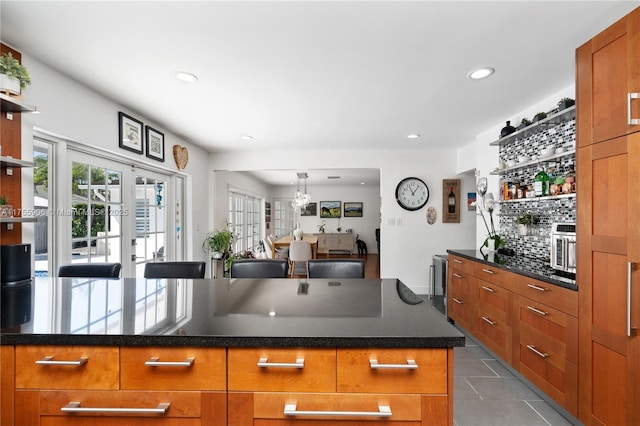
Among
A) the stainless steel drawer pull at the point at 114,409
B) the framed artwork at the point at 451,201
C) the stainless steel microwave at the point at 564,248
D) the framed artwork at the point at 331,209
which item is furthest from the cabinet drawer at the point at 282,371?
the framed artwork at the point at 331,209

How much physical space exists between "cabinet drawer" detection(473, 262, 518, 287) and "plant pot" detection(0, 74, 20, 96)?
3.44m

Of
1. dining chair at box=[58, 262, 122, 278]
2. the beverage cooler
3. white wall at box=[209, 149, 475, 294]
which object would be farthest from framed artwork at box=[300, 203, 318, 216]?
dining chair at box=[58, 262, 122, 278]

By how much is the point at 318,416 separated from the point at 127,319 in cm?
76

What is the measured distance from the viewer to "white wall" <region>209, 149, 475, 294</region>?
4.72 metres

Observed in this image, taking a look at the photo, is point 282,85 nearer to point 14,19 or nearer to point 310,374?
point 14,19

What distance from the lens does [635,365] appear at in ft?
4.48

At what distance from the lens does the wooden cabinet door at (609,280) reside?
1375mm

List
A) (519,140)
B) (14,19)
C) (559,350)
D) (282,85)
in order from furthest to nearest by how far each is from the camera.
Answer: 1. (519,140)
2. (282,85)
3. (559,350)
4. (14,19)

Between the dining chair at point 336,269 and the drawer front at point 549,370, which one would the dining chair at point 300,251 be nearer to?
the dining chair at point 336,269

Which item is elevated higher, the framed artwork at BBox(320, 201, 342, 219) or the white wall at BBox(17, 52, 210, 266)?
the white wall at BBox(17, 52, 210, 266)

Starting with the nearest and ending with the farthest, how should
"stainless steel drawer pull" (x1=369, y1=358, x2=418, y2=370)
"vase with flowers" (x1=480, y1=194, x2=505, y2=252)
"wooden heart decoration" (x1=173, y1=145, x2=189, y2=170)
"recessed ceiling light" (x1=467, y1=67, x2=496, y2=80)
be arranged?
"stainless steel drawer pull" (x1=369, y1=358, x2=418, y2=370), "recessed ceiling light" (x1=467, y1=67, x2=496, y2=80), "vase with flowers" (x1=480, y1=194, x2=505, y2=252), "wooden heart decoration" (x1=173, y1=145, x2=189, y2=170)

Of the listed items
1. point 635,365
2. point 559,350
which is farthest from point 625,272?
point 559,350

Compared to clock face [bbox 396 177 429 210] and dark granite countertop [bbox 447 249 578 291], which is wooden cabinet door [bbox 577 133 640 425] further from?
clock face [bbox 396 177 429 210]

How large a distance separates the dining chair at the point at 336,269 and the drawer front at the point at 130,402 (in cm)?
123
